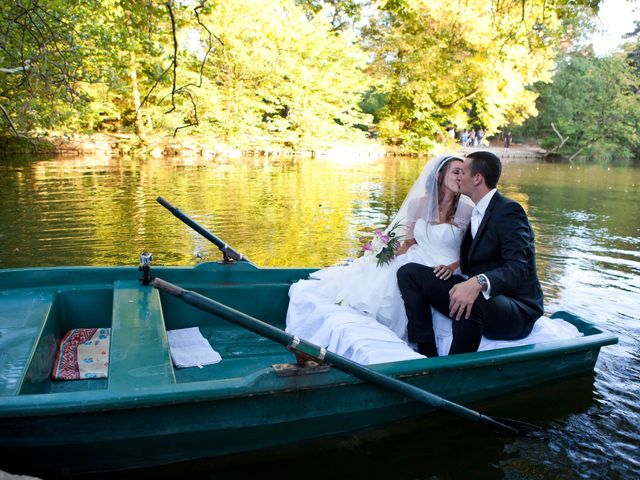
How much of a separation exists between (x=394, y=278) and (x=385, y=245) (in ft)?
1.00

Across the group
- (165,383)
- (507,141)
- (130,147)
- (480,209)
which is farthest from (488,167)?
(507,141)

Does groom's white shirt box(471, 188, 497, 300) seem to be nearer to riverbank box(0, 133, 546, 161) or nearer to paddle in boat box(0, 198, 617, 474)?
paddle in boat box(0, 198, 617, 474)

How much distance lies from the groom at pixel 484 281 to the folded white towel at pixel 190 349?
142 centimetres

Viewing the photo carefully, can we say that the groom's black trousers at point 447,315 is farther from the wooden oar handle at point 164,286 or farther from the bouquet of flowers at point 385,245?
the wooden oar handle at point 164,286

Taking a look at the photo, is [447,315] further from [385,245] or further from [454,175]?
[454,175]

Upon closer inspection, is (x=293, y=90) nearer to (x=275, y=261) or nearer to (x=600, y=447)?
(x=275, y=261)

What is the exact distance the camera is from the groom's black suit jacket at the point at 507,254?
3.16 m

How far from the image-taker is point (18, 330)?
3.28 m

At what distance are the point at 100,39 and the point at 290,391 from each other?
888 centimetres

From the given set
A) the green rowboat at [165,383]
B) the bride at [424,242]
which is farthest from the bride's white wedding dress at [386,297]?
the green rowboat at [165,383]

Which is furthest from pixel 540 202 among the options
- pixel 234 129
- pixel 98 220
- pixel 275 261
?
pixel 234 129

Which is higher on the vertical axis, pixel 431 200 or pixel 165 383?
pixel 431 200

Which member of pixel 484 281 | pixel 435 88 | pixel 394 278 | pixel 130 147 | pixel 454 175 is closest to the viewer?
pixel 484 281

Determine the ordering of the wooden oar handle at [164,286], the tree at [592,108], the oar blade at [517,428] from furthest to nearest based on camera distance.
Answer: the tree at [592,108] → the oar blade at [517,428] → the wooden oar handle at [164,286]
